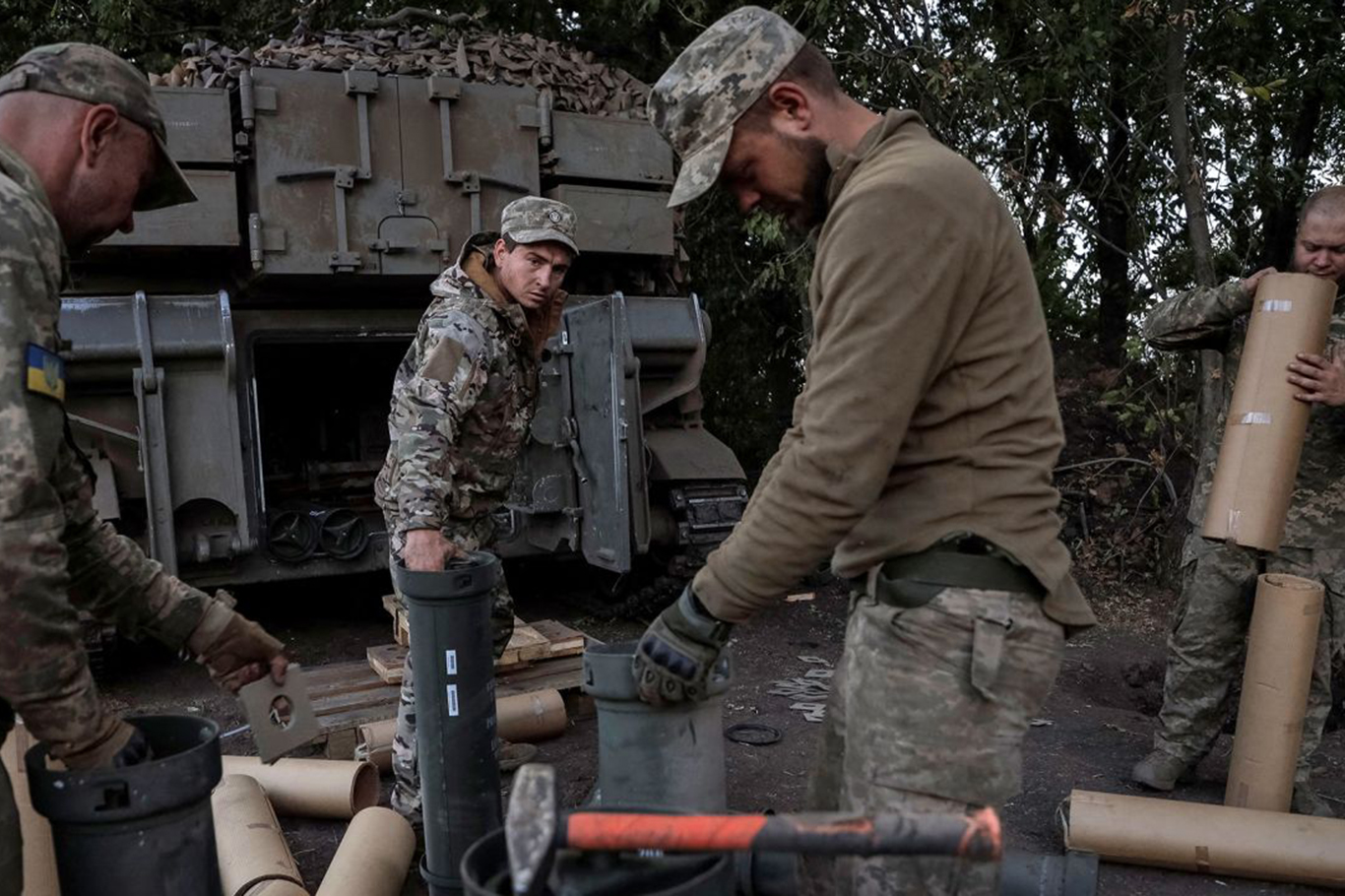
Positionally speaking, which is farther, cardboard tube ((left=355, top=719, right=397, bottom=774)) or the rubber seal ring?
the rubber seal ring

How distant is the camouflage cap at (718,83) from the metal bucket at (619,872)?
115cm

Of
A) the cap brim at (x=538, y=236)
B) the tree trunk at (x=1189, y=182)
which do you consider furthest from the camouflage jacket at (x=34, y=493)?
the tree trunk at (x=1189, y=182)

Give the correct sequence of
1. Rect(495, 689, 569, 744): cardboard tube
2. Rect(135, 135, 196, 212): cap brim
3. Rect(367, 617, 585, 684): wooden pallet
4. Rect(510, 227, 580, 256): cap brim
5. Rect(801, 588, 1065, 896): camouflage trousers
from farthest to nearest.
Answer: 1. Rect(367, 617, 585, 684): wooden pallet
2. Rect(495, 689, 569, 744): cardboard tube
3. Rect(510, 227, 580, 256): cap brim
4. Rect(135, 135, 196, 212): cap brim
5. Rect(801, 588, 1065, 896): camouflage trousers

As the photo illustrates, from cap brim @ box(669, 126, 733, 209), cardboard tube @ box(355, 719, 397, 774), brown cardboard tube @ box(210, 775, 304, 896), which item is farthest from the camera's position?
cardboard tube @ box(355, 719, 397, 774)

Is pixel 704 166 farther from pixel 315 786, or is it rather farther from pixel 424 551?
pixel 315 786

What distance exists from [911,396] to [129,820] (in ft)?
5.34

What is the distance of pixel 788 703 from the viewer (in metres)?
5.68

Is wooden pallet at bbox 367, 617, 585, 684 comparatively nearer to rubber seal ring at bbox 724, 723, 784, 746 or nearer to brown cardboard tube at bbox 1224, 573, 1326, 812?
rubber seal ring at bbox 724, 723, 784, 746

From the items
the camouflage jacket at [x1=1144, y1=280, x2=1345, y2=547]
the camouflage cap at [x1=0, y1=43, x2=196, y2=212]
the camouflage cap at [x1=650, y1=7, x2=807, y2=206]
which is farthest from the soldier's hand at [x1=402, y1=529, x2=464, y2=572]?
the camouflage jacket at [x1=1144, y1=280, x2=1345, y2=547]

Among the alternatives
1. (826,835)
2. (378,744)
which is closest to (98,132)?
(826,835)

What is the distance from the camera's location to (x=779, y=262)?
8117 millimetres

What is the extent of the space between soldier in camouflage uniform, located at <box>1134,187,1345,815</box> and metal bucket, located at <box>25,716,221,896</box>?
3478mm

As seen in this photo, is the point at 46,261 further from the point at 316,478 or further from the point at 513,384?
the point at 316,478

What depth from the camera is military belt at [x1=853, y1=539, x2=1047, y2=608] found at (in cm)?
207
